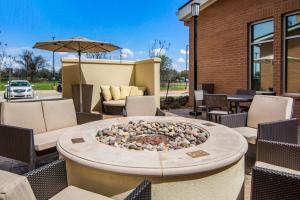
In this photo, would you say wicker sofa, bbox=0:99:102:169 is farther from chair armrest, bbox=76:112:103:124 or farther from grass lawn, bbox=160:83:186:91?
grass lawn, bbox=160:83:186:91

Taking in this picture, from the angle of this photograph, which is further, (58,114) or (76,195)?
(58,114)

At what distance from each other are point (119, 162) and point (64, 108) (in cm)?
264

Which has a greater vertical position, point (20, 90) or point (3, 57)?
point (3, 57)

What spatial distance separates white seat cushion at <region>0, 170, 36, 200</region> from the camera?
996mm

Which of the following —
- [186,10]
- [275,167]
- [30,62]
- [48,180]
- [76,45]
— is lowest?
[275,167]

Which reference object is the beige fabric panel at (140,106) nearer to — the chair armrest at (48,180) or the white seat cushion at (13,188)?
the chair armrest at (48,180)

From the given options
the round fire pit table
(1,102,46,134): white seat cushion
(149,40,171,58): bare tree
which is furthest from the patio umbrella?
(149,40,171,58): bare tree

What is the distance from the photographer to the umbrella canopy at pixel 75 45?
20.1 feet

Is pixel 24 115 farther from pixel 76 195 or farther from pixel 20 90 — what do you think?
pixel 20 90

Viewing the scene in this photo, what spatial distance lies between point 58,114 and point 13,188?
3.11 meters

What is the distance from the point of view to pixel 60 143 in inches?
91.0

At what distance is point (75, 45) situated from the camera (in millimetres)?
6746

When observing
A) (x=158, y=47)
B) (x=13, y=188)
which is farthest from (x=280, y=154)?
(x=158, y=47)

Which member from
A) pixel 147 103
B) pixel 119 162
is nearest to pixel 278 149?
pixel 119 162
